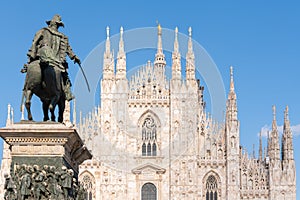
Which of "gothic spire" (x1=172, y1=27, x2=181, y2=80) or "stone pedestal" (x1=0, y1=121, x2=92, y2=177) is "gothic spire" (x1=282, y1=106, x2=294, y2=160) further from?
"stone pedestal" (x1=0, y1=121, x2=92, y2=177)

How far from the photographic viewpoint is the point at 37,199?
10055mm

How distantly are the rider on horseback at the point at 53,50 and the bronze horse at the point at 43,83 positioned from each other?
0.07 meters

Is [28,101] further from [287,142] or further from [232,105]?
[287,142]

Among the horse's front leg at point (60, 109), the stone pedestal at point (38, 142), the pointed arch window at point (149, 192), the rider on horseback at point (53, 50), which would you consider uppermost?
the pointed arch window at point (149, 192)

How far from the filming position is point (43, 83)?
1069 cm

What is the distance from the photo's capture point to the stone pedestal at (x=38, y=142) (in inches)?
405

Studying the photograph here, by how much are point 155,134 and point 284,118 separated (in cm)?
978

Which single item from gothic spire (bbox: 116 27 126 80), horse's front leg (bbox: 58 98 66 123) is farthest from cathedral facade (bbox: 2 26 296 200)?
horse's front leg (bbox: 58 98 66 123)

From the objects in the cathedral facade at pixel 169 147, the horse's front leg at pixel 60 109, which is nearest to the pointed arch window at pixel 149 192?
the cathedral facade at pixel 169 147

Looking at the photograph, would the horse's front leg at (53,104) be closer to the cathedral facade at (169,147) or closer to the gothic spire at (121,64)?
the cathedral facade at (169,147)

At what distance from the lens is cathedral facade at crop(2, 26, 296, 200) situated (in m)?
47.2

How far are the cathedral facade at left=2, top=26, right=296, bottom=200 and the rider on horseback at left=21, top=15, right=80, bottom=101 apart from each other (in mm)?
36447

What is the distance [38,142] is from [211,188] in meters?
38.0

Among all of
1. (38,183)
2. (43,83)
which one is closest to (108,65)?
(43,83)
